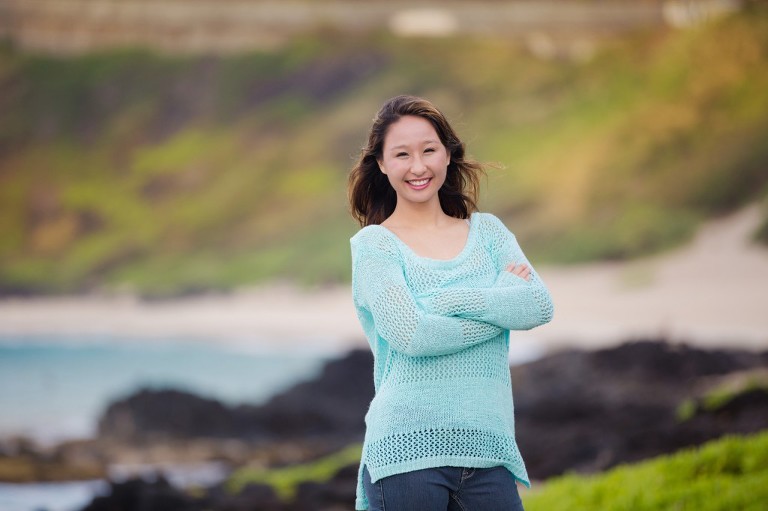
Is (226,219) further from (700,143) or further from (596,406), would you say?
(596,406)

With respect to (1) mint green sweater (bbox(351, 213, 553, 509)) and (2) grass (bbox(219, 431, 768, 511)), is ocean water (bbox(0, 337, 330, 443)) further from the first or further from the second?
(1) mint green sweater (bbox(351, 213, 553, 509))

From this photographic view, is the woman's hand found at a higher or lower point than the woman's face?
lower

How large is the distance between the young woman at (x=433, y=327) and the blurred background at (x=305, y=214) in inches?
232

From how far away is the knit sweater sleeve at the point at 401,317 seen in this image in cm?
220

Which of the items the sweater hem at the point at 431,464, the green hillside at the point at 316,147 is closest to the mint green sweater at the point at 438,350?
the sweater hem at the point at 431,464

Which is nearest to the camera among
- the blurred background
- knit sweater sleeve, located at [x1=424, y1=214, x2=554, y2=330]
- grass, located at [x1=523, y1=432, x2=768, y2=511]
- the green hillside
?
knit sweater sleeve, located at [x1=424, y1=214, x2=554, y2=330]

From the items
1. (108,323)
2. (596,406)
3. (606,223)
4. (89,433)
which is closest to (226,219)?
(108,323)

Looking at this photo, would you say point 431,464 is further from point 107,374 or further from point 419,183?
point 107,374

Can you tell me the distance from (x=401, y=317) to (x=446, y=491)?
0.37 metres

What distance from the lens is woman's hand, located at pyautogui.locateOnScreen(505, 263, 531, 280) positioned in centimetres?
237

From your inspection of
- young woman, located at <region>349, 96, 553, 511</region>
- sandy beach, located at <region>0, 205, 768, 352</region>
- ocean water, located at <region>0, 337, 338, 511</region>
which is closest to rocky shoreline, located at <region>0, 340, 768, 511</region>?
ocean water, located at <region>0, 337, 338, 511</region>

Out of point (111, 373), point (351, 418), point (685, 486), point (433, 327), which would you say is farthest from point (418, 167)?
point (111, 373)

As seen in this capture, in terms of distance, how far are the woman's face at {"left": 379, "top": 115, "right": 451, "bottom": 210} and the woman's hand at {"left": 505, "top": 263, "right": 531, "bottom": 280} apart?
9.7 inches

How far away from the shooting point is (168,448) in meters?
10.4
